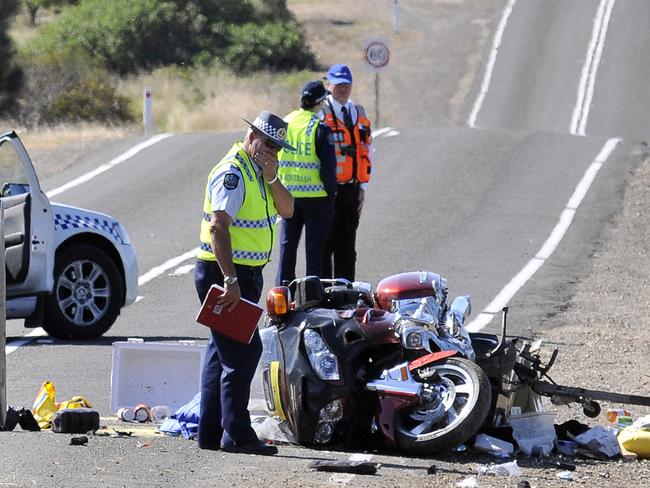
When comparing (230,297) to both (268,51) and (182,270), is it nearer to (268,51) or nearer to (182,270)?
(182,270)

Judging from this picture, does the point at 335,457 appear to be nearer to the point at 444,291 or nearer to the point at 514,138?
the point at 444,291

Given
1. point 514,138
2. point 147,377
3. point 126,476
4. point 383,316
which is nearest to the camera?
point 126,476

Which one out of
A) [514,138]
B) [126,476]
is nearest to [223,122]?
[514,138]

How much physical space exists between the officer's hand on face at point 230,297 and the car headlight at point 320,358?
22.0 inches

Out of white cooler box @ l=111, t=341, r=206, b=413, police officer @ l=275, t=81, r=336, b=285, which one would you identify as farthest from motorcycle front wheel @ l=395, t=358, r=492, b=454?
police officer @ l=275, t=81, r=336, b=285

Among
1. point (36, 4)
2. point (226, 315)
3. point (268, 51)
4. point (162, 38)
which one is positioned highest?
point (36, 4)

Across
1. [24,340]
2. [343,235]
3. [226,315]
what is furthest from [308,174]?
[226,315]

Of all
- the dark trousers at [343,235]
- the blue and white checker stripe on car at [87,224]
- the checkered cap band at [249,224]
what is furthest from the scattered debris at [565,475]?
the blue and white checker stripe on car at [87,224]

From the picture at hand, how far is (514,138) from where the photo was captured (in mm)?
26859

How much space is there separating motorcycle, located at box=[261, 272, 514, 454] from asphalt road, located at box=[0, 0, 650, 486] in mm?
255

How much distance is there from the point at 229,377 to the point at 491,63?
128 feet

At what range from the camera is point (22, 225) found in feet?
43.4

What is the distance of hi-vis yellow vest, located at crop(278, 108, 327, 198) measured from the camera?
494 inches

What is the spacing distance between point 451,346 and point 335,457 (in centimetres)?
103
